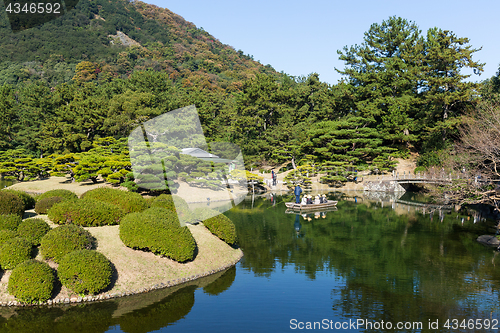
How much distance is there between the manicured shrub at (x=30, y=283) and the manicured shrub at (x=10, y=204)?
12.4ft

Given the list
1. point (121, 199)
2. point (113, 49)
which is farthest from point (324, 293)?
point (113, 49)

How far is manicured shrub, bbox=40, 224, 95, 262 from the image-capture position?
34.8ft

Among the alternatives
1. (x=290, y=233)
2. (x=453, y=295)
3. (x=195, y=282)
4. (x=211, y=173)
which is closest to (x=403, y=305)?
(x=453, y=295)

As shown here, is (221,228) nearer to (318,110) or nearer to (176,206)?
(176,206)

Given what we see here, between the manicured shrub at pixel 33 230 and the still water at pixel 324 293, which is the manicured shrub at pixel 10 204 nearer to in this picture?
the manicured shrub at pixel 33 230

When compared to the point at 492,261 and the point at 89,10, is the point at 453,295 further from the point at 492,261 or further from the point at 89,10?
the point at 89,10

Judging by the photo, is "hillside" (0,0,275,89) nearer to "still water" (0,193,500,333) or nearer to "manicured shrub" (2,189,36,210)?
"manicured shrub" (2,189,36,210)

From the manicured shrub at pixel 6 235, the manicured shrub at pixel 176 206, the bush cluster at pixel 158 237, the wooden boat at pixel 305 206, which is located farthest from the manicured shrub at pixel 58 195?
the wooden boat at pixel 305 206

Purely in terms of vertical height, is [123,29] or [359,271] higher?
[123,29]

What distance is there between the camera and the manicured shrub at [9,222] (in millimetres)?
11469

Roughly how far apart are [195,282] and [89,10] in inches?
5962

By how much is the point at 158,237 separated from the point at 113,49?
356 feet

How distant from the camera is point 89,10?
135875 mm

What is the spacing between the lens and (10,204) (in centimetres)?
1280
